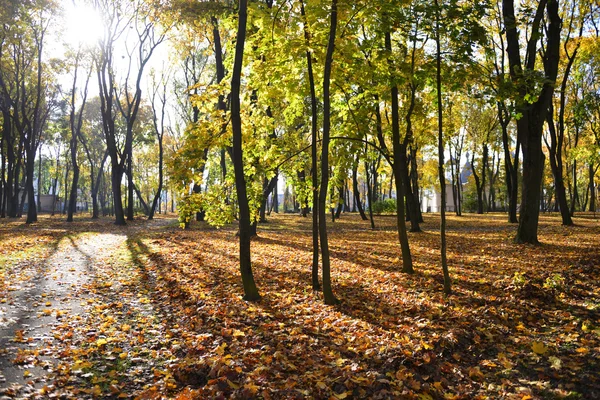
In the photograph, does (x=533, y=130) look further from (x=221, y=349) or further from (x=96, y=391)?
(x=96, y=391)

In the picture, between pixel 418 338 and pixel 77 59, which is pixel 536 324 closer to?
pixel 418 338

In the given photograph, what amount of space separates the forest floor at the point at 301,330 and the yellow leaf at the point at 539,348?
0.01 m

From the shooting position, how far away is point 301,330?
619 cm

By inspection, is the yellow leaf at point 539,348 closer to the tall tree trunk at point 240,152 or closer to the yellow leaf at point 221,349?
the yellow leaf at point 221,349

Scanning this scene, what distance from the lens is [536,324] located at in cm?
624

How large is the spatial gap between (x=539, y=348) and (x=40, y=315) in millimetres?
7669

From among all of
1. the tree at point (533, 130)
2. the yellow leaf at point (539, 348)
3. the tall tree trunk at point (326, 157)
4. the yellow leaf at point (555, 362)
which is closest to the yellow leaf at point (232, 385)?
the tall tree trunk at point (326, 157)

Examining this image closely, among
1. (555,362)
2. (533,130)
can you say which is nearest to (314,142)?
(555,362)

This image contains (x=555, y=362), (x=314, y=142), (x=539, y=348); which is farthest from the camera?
(x=314, y=142)

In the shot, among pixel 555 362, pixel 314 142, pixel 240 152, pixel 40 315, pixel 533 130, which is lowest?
pixel 555 362

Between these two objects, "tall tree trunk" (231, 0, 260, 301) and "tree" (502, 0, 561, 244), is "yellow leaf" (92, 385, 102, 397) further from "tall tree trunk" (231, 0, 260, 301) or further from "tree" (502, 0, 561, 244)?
"tree" (502, 0, 561, 244)

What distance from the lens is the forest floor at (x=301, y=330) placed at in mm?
4414

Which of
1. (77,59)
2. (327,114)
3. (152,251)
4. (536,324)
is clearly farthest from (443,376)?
(77,59)

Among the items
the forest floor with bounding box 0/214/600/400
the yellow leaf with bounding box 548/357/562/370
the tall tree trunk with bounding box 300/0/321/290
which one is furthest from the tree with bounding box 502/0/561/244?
the yellow leaf with bounding box 548/357/562/370
